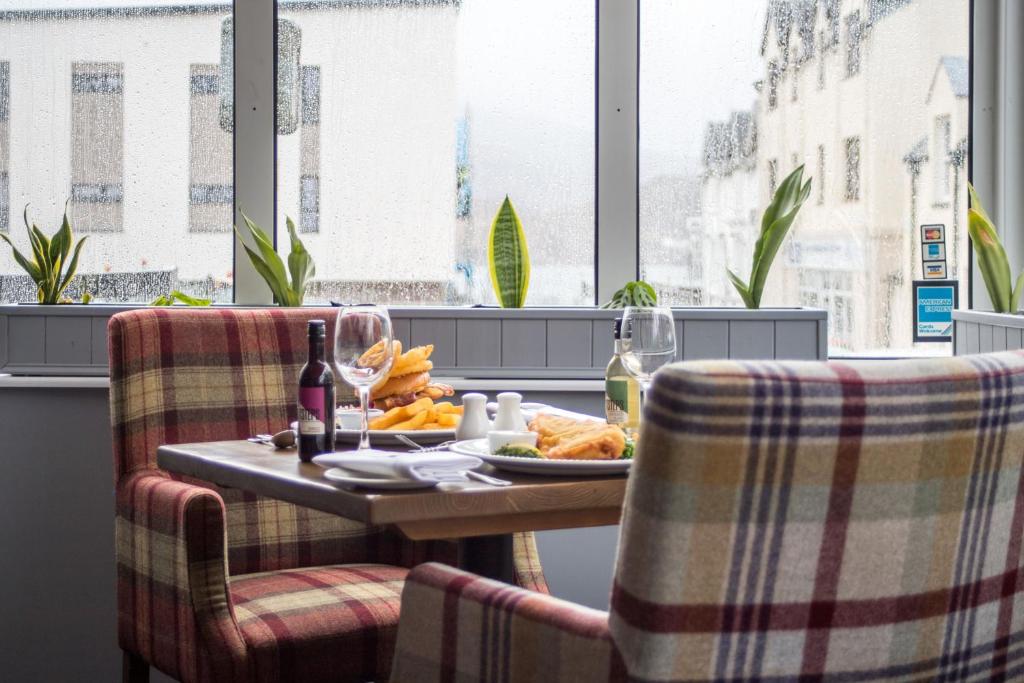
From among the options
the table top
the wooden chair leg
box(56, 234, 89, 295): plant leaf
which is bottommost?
the wooden chair leg

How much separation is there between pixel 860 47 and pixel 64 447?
2119 mm

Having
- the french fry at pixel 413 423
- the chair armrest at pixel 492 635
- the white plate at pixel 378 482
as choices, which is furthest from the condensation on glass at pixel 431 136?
the chair armrest at pixel 492 635

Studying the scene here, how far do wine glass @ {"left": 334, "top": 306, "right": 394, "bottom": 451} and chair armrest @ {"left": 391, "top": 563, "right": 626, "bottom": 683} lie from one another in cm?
39

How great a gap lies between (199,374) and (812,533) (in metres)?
1.44

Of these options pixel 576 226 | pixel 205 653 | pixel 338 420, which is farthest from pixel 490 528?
pixel 576 226

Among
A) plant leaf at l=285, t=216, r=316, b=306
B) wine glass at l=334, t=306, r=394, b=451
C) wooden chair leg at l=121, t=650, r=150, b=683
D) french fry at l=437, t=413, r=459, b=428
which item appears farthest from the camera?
plant leaf at l=285, t=216, r=316, b=306

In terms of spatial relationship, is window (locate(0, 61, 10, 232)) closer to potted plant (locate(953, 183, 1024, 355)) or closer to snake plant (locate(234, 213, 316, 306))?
snake plant (locate(234, 213, 316, 306))

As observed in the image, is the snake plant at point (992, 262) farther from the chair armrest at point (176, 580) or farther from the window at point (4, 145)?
the window at point (4, 145)

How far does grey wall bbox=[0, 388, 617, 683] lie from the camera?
259 centimetres

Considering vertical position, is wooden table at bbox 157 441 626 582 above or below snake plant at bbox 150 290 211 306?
below

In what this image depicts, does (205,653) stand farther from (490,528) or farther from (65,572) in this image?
(65,572)

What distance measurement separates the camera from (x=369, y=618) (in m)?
1.74

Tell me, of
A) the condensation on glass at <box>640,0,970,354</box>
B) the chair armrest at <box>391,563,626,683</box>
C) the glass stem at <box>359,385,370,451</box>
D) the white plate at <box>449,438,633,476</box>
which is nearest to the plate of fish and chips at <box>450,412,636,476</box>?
the white plate at <box>449,438,633,476</box>

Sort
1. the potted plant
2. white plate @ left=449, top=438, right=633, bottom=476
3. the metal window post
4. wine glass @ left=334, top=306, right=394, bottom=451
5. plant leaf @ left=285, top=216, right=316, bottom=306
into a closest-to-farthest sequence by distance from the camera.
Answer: white plate @ left=449, top=438, right=633, bottom=476 → wine glass @ left=334, top=306, right=394, bottom=451 → the potted plant → plant leaf @ left=285, top=216, right=316, bottom=306 → the metal window post
